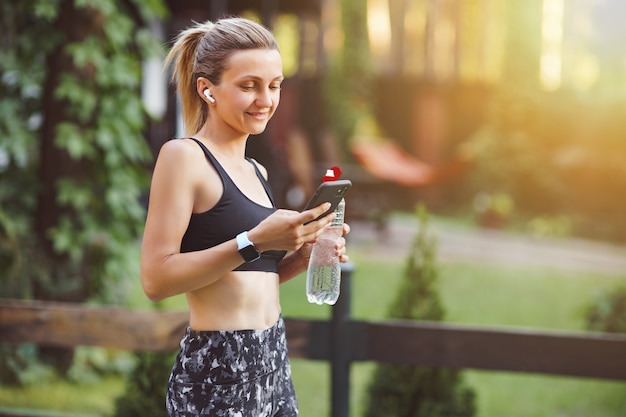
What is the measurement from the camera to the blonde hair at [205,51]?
6.76 ft

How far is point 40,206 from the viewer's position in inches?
221

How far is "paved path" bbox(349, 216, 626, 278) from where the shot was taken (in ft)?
33.8

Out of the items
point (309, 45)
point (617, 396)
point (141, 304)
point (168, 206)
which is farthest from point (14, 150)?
point (309, 45)

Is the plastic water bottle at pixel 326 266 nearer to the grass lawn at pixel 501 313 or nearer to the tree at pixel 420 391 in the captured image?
the tree at pixel 420 391

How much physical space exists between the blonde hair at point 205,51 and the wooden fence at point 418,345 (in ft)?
4.69

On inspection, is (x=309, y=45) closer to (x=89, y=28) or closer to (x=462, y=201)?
(x=462, y=201)

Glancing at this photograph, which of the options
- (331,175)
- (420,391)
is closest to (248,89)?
(331,175)

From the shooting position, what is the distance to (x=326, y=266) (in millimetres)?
2283

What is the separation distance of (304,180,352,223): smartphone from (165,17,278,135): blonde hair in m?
0.42

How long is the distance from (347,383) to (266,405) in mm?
1437

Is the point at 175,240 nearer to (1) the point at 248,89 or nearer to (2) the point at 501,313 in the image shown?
(1) the point at 248,89

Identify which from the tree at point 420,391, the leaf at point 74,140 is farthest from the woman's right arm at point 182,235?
the leaf at point 74,140

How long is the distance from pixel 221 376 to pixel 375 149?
12.2m

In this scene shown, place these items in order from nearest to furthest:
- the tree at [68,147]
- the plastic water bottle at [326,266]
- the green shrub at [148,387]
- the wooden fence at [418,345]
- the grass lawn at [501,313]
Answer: the plastic water bottle at [326,266] < the wooden fence at [418,345] < the green shrub at [148,387] < the tree at [68,147] < the grass lawn at [501,313]
